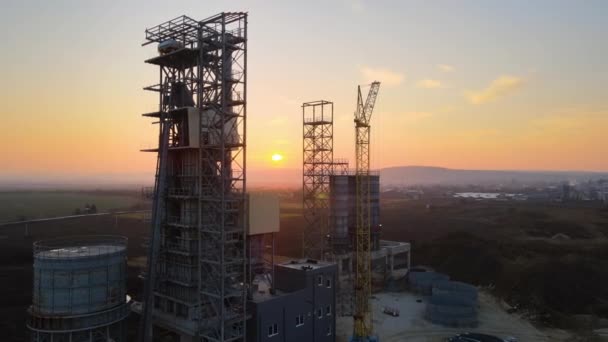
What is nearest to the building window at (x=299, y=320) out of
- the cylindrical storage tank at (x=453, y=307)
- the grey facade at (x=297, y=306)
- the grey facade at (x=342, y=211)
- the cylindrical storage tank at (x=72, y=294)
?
the grey facade at (x=297, y=306)

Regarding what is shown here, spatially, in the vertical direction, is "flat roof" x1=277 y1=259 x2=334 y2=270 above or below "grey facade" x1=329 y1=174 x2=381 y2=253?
below

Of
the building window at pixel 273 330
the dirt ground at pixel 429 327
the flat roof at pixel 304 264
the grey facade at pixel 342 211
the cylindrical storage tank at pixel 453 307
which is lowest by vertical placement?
the dirt ground at pixel 429 327

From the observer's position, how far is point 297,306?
34469mm

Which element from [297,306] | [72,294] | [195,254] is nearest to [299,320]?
[297,306]

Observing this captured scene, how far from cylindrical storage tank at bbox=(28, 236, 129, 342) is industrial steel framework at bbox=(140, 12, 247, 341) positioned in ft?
9.64

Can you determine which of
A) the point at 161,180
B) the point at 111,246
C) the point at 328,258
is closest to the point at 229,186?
the point at 161,180

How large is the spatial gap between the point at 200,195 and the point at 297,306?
42.1 ft

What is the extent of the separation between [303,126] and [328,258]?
19.0m

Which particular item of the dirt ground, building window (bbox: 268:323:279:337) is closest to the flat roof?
building window (bbox: 268:323:279:337)

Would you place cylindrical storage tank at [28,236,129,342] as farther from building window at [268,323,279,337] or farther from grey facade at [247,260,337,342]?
building window at [268,323,279,337]

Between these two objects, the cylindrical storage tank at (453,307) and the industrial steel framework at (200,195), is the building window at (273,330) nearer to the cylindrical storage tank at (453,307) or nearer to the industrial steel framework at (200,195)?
the industrial steel framework at (200,195)

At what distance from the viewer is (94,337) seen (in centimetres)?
2938

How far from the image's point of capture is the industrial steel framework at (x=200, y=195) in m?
30.3

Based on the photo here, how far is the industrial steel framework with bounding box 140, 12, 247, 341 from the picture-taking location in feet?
99.3
